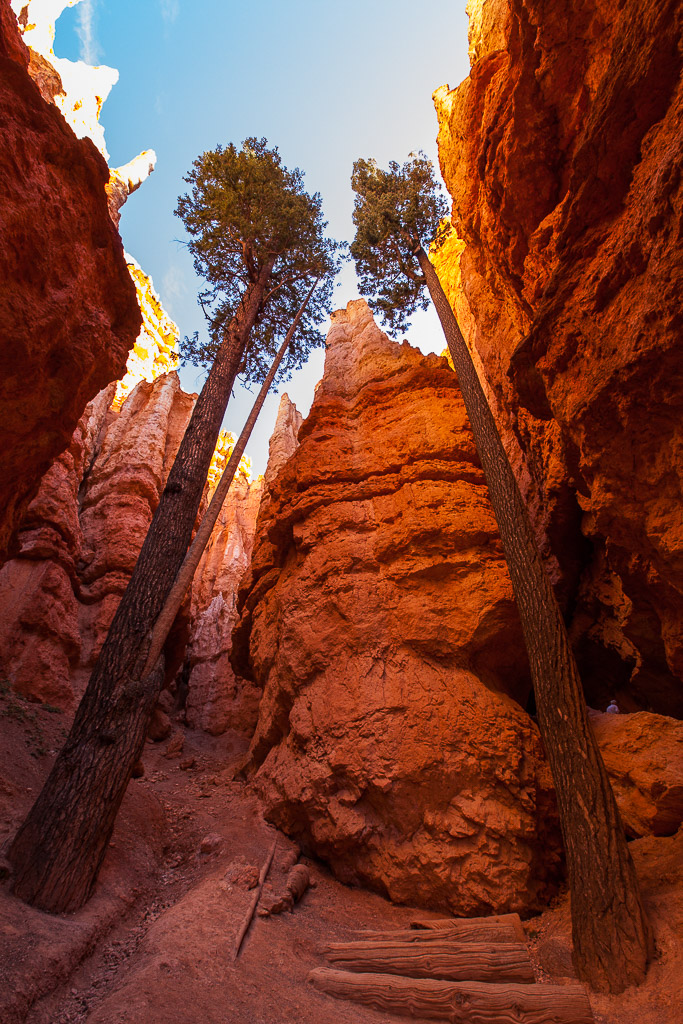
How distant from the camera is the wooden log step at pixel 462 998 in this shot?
10.4 feet

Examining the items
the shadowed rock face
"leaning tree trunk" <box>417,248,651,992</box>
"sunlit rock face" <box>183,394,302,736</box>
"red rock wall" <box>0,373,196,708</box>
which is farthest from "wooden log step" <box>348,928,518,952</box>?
"red rock wall" <box>0,373,196,708</box>

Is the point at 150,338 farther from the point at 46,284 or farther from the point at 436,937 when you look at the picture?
the point at 436,937

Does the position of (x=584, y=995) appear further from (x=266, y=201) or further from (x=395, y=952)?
(x=266, y=201)

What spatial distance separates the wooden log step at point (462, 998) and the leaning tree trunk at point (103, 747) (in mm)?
2409

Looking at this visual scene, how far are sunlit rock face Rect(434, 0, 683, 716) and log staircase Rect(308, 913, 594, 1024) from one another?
138 inches

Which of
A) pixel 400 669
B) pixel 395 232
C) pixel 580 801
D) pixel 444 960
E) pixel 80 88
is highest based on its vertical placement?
pixel 80 88

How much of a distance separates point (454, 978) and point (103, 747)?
3.80 meters

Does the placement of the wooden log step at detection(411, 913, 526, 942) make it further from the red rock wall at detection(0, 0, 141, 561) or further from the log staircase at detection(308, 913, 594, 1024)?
the red rock wall at detection(0, 0, 141, 561)

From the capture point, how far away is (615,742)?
584 centimetres

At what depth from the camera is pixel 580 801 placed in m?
4.14

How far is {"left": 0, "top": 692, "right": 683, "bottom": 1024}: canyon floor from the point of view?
3.28 m

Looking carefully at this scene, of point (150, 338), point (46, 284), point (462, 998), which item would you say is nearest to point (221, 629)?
point (46, 284)

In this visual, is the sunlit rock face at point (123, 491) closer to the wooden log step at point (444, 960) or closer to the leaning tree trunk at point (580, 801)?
the wooden log step at point (444, 960)

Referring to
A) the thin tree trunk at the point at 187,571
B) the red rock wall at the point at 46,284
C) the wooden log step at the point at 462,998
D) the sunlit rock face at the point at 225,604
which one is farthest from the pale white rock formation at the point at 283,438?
the wooden log step at the point at 462,998
